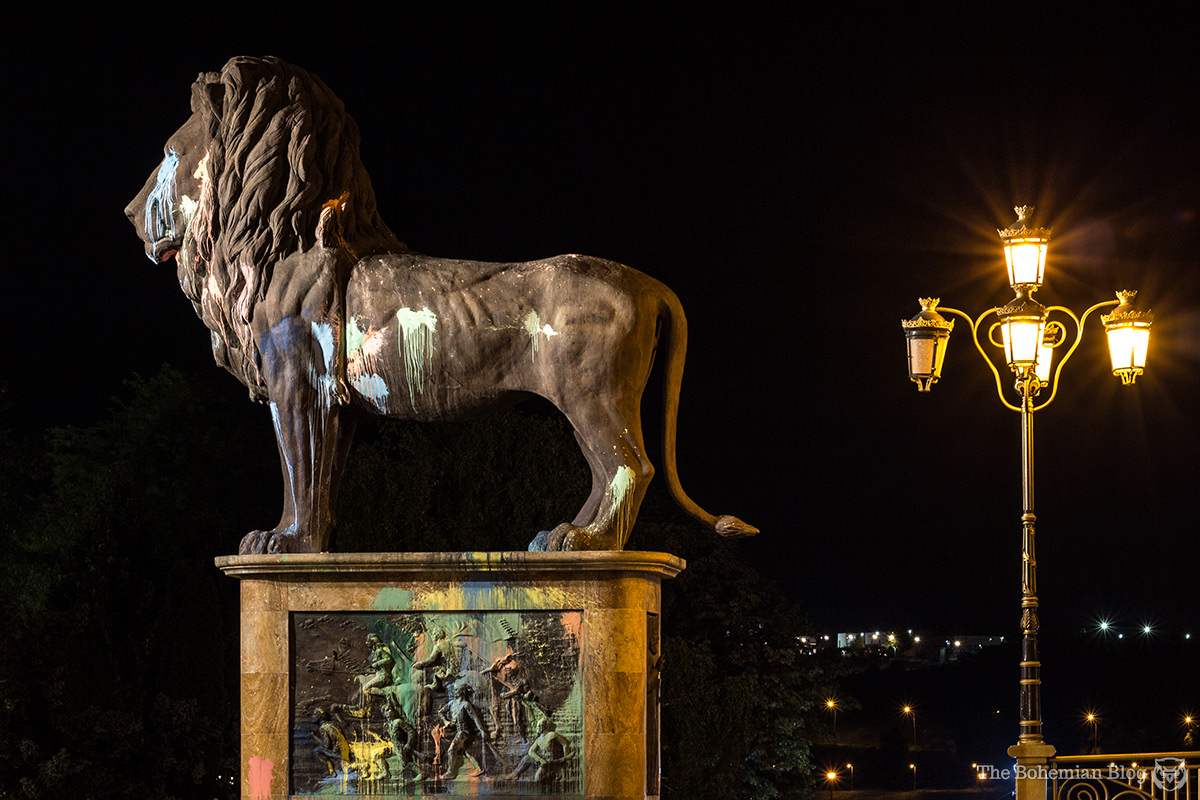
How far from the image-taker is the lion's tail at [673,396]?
8.48 metres

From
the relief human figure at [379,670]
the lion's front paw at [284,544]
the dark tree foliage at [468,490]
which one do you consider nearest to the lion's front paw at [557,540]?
the relief human figure at [379,670]

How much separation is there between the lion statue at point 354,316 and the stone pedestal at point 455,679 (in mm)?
258

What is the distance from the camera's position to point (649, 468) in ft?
27.2

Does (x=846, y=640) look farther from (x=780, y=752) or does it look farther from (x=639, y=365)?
(x=639, y=365)

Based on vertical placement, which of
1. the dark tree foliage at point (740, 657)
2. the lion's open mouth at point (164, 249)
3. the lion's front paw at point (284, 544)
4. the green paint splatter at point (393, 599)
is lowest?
the dark tree foliage at point (740, 657)

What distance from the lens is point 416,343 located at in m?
8.34

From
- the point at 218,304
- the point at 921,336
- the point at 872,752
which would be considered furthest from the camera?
the point at 872,752

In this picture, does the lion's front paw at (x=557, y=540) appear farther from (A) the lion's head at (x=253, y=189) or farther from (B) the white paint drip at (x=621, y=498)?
(A) the lion's head at (x=253, y=189)

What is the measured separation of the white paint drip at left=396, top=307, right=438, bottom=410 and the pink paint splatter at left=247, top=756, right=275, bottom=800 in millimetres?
2000

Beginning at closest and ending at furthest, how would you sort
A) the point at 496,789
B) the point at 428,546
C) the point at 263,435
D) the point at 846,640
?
1. the point at 496,789
2. the point at 428,546
3. the point at 263,435
4. the point at 846,640

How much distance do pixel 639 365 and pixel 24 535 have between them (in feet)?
93.7

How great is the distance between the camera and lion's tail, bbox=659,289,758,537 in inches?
334

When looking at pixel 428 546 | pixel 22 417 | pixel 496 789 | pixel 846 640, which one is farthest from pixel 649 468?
pixel 846 640

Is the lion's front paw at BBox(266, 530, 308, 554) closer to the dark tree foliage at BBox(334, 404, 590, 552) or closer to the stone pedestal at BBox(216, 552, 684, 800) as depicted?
the stone pedestal at BBox(216, 552, 684, 800)
